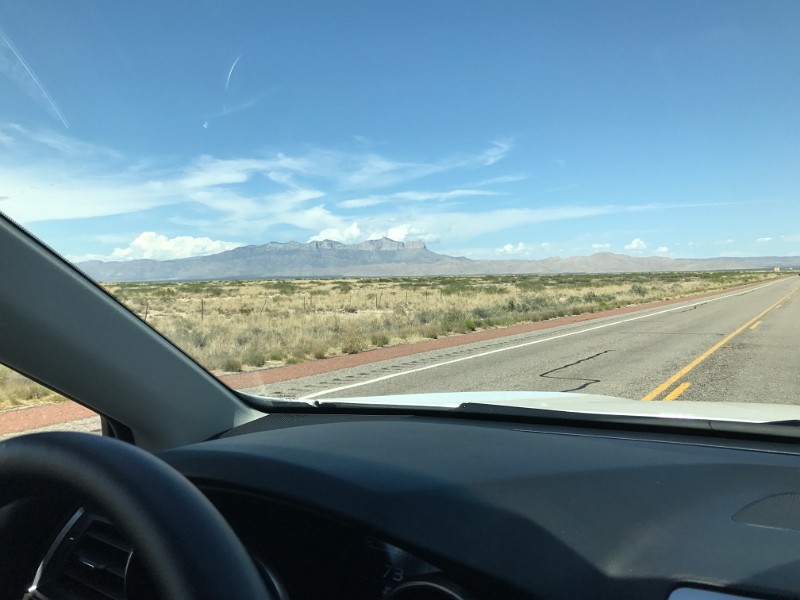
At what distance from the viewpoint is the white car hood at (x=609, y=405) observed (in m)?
3.09

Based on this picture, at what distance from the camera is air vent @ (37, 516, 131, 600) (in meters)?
1.66

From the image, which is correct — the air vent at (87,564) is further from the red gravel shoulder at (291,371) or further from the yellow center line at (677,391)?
the yellow center line at (677,391)

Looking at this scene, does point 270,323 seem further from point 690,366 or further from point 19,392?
point 19,392

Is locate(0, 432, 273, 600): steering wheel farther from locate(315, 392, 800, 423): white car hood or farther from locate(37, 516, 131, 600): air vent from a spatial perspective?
locate(315, 392, 800, 423): white car hood

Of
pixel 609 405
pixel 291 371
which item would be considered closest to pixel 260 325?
pixel 291 371

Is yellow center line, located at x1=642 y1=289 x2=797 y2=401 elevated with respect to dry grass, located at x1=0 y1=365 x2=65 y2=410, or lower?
lower

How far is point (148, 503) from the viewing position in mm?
1257

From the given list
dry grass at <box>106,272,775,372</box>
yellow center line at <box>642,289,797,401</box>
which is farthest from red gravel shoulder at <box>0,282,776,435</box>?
yellow center line at <box>642,289,797,401</box>

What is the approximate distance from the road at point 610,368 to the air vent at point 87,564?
10.3 ft

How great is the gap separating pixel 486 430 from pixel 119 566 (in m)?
1.54

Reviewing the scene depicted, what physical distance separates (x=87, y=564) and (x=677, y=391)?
29.5ft

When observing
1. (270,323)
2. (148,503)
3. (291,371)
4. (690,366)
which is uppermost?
(148,503)

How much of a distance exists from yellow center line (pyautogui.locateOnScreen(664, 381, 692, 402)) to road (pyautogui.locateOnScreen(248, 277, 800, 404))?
0.01m

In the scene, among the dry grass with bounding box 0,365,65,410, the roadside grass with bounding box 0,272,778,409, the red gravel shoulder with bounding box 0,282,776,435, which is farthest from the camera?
the red gravel shoulder with bounding box 0,282,776,435
